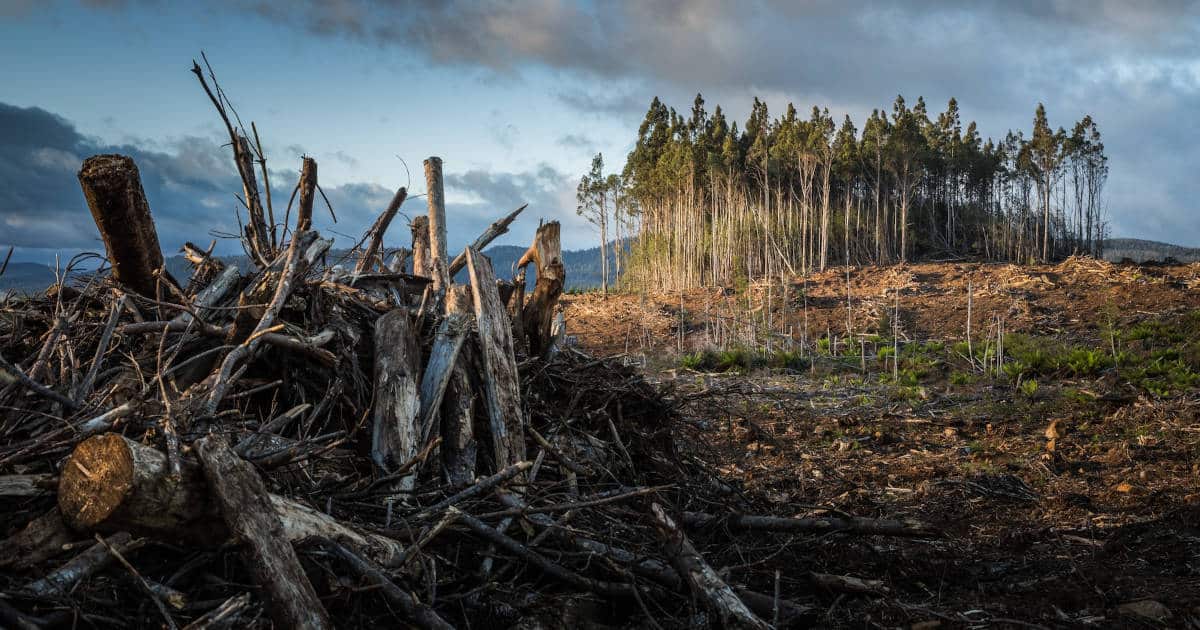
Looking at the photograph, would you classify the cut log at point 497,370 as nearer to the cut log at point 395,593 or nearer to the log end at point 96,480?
the cut log at point 395,593

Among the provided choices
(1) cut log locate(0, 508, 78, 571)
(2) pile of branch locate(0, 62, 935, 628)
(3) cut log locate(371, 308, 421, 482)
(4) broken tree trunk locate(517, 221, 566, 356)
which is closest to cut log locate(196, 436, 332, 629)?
(2) pile of branch locate(0, 62, 935, 628)

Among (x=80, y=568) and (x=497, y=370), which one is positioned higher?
(x=497, y=370)

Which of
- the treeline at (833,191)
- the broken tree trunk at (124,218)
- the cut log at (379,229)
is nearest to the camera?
the broken tree trunk at (124,218)

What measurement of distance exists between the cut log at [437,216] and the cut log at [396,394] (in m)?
1.57

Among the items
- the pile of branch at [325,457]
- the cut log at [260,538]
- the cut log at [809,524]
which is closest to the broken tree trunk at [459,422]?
the pile of branch at [325,457]

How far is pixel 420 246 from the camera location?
20.4 feet

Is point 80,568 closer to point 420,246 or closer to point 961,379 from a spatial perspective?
point 420,246

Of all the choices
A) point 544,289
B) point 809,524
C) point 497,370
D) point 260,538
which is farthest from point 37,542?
point 809,524

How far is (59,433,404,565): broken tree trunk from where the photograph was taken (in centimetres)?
170

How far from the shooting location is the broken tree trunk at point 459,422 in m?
3.46

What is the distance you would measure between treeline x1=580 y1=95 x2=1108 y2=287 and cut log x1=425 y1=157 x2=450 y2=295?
26718mm

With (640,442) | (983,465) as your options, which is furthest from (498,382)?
(983,465)

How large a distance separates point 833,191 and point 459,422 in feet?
138

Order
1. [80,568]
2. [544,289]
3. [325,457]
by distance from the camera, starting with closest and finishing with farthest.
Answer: [80,568]
[325,457]
[544,289]
